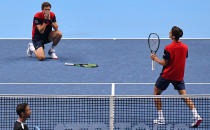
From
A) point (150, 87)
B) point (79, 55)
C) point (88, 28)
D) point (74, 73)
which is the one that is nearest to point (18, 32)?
point (88, 28)

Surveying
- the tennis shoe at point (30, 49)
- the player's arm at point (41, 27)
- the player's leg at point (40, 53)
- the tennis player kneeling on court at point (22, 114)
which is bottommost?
the tennis player kneeling on court at point (22, 114)

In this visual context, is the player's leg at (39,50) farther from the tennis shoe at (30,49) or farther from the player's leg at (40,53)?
the tennis shoe at (30,49)

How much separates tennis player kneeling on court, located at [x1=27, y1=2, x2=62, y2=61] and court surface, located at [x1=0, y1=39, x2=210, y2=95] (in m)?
0.20

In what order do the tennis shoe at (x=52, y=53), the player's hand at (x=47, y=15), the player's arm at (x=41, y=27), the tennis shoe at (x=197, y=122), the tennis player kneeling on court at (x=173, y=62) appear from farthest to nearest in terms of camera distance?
the tennis shoe at (x=52, y=53)
the player's arm at (x=41, y=27)
the player's hand at (x=47, y=15)
the tennis player kneeling on court at (x=173, y=62)
the tennis shoe at (x=197, y=122)

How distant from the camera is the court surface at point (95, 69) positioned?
35.8 ft

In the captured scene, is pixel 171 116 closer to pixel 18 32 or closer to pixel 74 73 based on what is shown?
pixel 74 73

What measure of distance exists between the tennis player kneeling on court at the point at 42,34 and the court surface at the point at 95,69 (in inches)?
8.0

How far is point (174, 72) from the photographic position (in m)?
8.58

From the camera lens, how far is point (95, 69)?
1227 centimetres

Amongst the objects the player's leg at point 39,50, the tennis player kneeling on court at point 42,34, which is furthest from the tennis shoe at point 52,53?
the player's leg at point 39,50

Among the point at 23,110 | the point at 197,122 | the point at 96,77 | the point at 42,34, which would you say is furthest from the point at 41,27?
the point at 23,110

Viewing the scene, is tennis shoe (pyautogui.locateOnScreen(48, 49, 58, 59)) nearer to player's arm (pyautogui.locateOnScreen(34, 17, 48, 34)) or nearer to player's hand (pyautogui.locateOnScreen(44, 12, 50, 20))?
player's arm (pyautogui.locateOnScreen(34, 17, 48, 34))

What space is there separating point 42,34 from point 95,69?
4.73ft

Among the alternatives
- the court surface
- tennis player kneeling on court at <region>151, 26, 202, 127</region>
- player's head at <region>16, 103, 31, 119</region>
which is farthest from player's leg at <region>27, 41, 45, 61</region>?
player's head at <region>16, 103, 31, 119</region>
